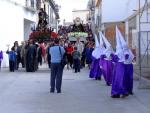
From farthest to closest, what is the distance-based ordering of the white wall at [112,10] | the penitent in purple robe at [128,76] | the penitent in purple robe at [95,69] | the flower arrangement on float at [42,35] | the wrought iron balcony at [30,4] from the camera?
the white wall at [112,10], the wrought iron balcony at [30,4], the flower arrangement on float at [42,35], the penitent in purple robe at [95,69], the penitent in purple robe at [128,76]

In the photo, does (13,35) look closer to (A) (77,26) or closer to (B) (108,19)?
(B) (108,19)

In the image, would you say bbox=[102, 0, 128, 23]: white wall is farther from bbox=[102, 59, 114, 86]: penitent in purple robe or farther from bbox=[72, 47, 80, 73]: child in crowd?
bbox=[102, 59, 114, 86]: penitent in purple robe

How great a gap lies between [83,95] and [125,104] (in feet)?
8.32

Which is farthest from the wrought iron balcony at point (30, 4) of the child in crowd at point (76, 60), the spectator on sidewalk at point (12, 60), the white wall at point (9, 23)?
the child in crowd at point (76, 60)

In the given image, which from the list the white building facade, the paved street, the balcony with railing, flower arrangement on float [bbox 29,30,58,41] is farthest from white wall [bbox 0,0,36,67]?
the paved street

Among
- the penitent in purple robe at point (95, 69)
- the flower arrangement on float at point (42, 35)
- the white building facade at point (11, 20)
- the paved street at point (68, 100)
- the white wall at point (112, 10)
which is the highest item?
the white wall at point (112, 10)

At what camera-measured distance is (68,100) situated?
50.8ft

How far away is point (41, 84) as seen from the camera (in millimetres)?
20922

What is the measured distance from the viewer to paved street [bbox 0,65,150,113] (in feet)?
44.4

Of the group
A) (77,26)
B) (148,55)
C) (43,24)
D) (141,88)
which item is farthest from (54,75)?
(77,26)

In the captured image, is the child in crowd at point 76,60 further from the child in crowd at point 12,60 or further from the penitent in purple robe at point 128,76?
the penitent in purple robe at point 128,76

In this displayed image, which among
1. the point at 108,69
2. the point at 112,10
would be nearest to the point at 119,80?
the point at 108,69

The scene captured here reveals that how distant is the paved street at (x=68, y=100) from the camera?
533 inches

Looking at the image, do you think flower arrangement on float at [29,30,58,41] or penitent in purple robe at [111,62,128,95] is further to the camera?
flower arrangement on float at [29,30,58,41]
